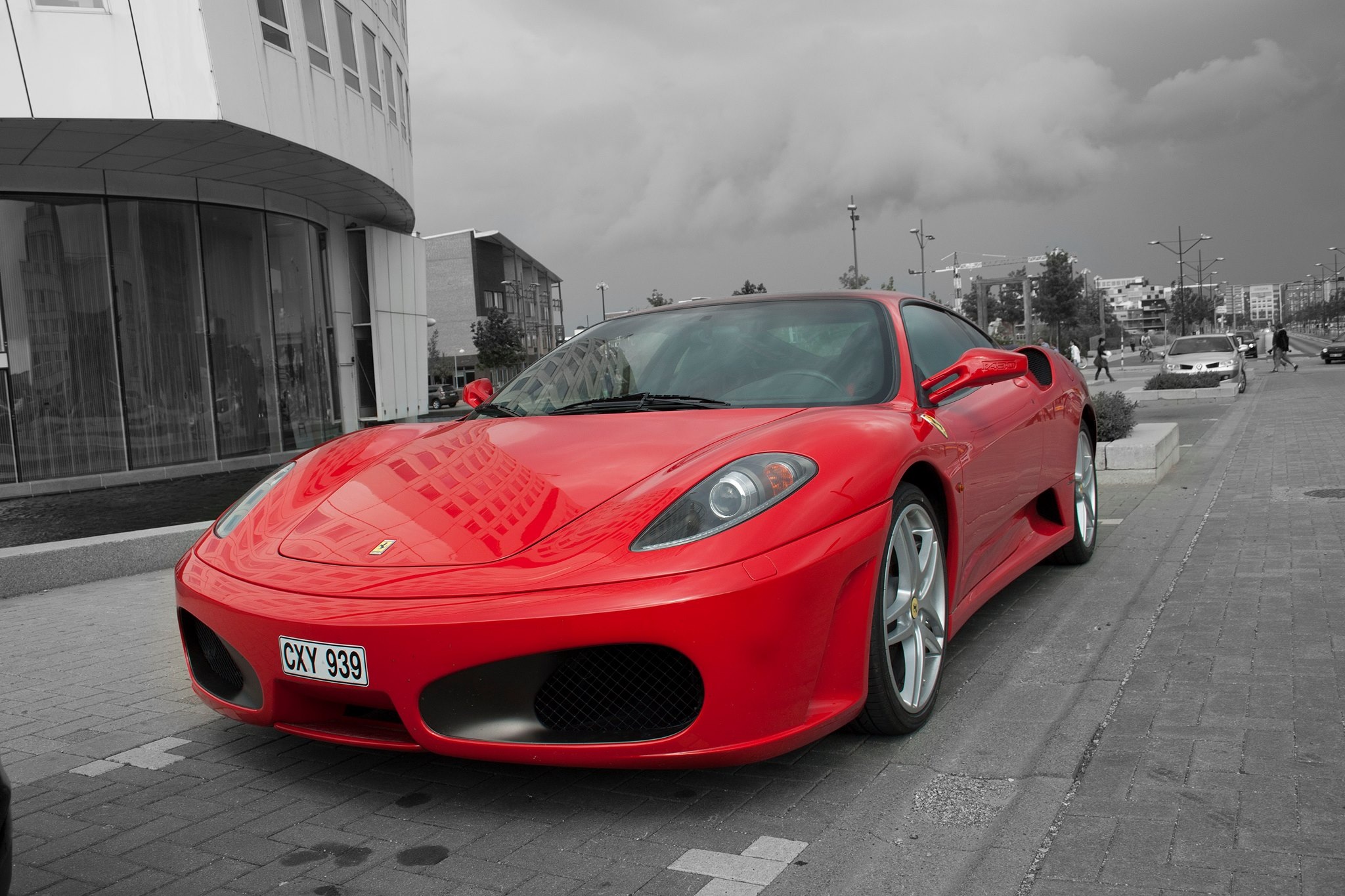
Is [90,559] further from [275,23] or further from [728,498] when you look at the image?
[275,23]

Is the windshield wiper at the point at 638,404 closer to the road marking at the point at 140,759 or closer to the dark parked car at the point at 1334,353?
the road marking at the point at 140,759

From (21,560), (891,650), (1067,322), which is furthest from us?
(1067,322)

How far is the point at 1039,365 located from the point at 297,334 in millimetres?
15467

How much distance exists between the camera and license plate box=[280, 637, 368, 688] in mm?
2541

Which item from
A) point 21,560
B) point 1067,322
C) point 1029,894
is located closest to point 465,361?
point 1067,322

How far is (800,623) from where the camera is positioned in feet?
8.39

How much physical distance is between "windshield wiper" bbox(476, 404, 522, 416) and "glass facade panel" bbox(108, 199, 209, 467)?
488 inches

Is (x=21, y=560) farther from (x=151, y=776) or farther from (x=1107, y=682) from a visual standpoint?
(x=1107, y=682)

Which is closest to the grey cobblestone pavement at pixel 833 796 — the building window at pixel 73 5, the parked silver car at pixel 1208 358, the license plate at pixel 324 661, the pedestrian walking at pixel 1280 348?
the license plate at pixel 324 661

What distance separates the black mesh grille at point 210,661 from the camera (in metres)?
3.01

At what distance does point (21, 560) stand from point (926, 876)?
5662mm

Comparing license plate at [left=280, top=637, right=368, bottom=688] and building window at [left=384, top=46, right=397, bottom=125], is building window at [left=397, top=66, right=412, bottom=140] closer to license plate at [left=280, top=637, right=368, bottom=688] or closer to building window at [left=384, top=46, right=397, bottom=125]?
building window at [left=384, top=46, right=397, bottom=125]

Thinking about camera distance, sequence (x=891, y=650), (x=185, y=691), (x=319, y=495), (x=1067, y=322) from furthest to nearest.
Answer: (x=1067, y=322) → (x=185, y=691) → (x=319, y=495) → (x=891, y=650)

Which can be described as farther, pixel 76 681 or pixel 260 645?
pixel 76 681
